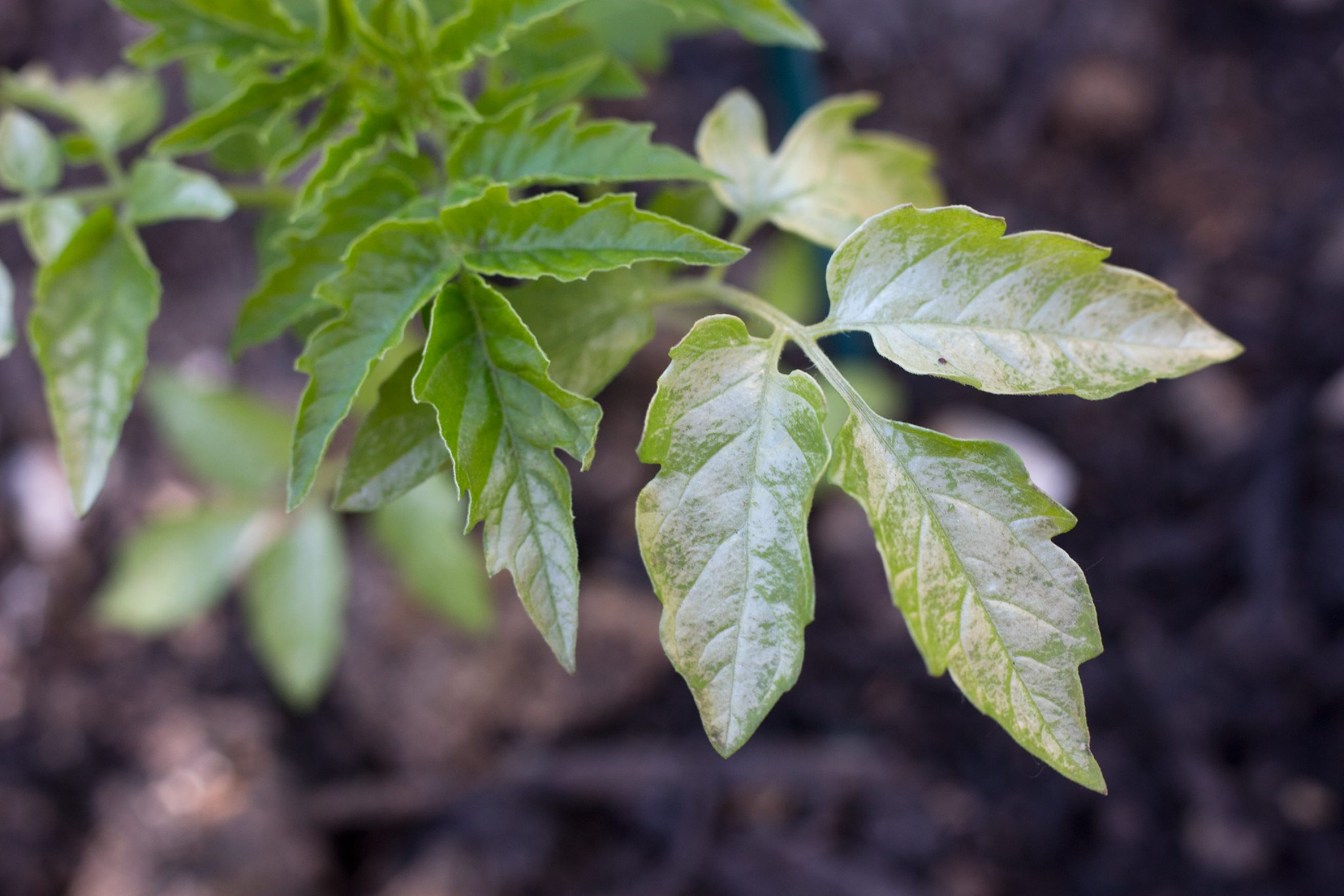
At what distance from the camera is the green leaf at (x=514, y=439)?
67 centimetres

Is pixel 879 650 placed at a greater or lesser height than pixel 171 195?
lesser

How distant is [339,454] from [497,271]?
63.7 inches

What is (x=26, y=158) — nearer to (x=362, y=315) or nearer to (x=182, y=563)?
(x=362, y=315)

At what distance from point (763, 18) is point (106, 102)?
864mm

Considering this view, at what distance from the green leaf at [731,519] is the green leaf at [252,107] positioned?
1.48ft

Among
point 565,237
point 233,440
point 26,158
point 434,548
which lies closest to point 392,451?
point 565,237

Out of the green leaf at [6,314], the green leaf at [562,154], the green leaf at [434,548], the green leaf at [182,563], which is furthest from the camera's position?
the green leaf at [182,563]

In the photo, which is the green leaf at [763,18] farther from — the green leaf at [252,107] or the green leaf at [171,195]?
the green leaf at [171,195]

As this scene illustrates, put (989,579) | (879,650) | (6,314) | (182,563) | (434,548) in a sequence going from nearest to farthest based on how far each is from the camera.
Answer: (989,579) < (6,314) < (434,548) < (182,563) < (879,650)

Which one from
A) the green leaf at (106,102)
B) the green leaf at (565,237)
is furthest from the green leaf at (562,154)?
the green leaf at (106,102)

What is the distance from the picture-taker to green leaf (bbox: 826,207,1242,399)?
686 mm

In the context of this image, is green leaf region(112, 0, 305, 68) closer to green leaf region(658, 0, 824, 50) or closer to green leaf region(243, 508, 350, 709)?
green leaf region(658, 0, 824, 50)

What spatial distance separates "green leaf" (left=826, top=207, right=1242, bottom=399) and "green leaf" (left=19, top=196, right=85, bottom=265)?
→ 771 mm

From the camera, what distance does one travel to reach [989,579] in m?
0.69
